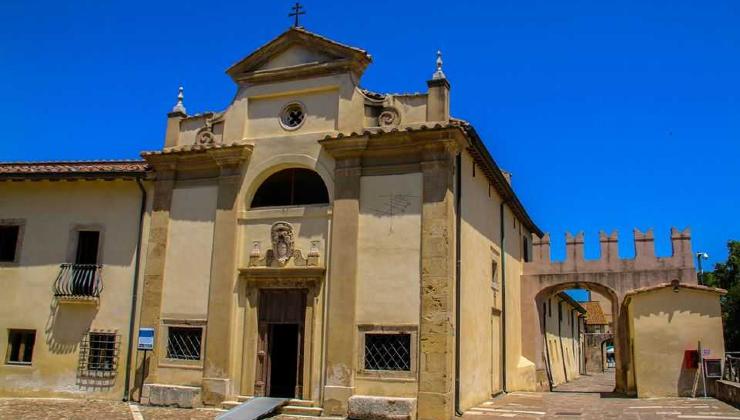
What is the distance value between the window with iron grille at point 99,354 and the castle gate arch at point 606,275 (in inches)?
554

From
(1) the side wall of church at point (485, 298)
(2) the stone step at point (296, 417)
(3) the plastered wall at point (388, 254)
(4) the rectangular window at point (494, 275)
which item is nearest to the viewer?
(2) the stone step at point (296, 417)

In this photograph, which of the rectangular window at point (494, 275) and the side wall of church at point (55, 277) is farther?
the rectangular window at point (494, 275)

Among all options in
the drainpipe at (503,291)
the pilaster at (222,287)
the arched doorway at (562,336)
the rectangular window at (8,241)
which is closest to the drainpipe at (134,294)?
the pilaster at (222,287)

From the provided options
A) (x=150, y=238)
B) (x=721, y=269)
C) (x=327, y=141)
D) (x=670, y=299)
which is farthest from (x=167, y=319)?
(x=721, y=269)

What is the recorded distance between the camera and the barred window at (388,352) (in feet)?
47.6

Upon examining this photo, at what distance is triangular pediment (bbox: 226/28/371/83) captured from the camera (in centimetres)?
1633

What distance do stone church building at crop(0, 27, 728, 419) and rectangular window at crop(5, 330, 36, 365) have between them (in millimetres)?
55

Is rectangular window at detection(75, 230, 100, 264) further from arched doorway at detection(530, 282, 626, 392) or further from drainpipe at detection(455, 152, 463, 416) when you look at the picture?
arched doorway at detection(530, 282, 626, 392)

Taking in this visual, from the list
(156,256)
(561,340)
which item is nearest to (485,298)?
(156,256)

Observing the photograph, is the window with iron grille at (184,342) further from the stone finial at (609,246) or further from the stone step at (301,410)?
the stone finial at (609,246)

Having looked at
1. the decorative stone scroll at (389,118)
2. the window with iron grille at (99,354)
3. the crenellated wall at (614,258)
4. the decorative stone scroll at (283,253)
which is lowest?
the window with iron grille at (99,354)

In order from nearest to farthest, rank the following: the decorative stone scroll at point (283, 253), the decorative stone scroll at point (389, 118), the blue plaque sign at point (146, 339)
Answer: the decorative stone scroll at point (389, 118) → the decorative stone scroll at point (283, 253) → the blue plaque sign at point (146, 339)

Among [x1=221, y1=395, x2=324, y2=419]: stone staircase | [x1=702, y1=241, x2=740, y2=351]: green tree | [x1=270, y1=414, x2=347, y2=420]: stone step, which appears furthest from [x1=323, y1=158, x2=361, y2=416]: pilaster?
[x1=702, y1=241, x2=740, y2=351]: green tree

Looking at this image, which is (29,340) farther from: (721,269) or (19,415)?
(721,269)
